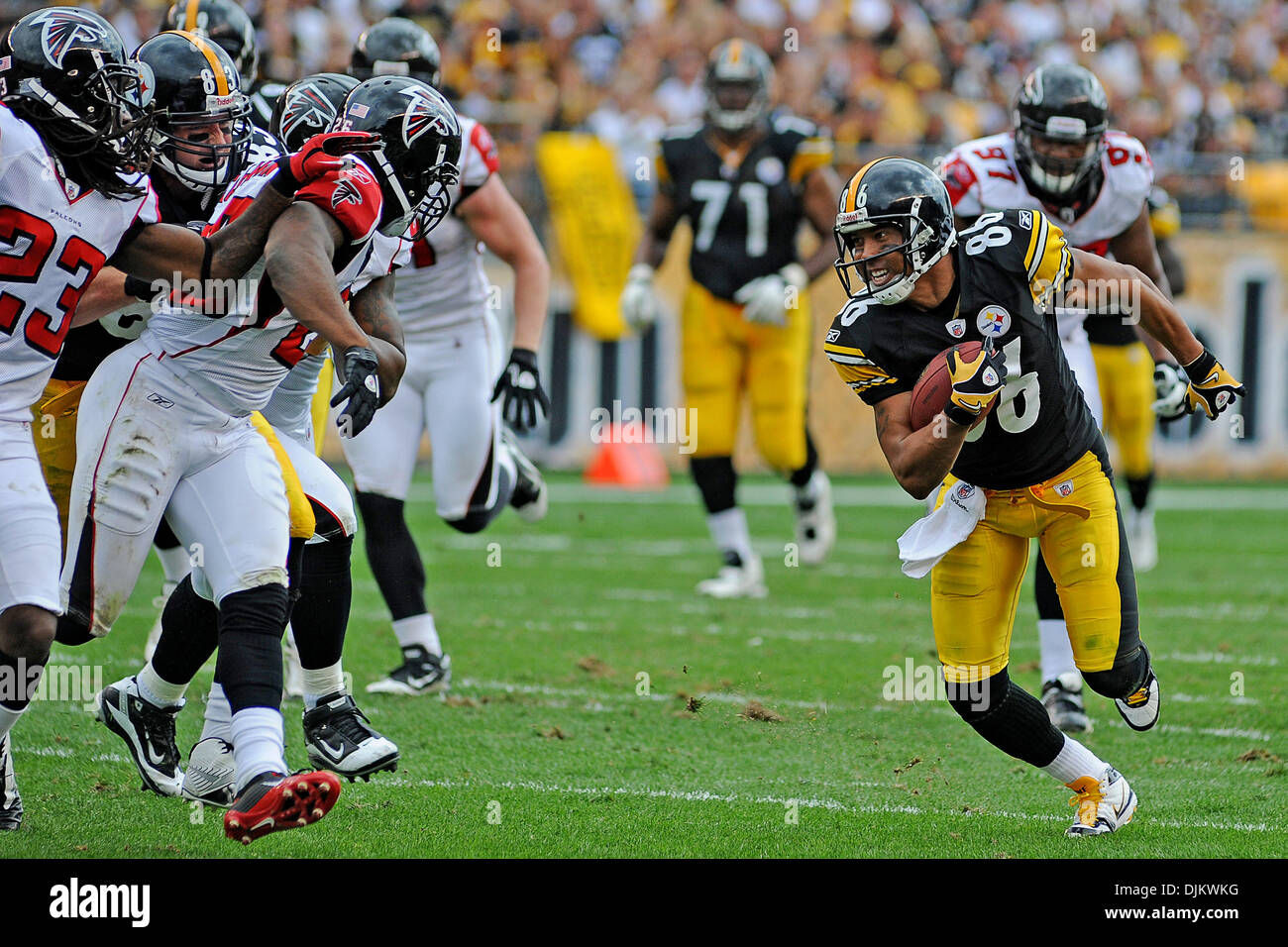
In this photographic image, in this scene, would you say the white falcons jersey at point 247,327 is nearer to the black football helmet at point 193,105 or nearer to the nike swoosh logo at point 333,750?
the black football helmet at point 193,105

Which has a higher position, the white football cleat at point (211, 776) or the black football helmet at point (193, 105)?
the black football helmet at point (193, 105)

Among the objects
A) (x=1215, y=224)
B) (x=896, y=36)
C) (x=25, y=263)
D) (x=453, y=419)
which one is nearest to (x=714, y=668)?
(x=453, y=419)

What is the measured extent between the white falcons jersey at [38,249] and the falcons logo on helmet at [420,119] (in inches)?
23.9

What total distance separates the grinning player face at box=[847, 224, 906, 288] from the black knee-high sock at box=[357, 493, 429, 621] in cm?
213

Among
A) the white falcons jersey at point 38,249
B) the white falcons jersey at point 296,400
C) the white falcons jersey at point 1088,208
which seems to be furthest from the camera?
the white falcons jersey at point 1088,208

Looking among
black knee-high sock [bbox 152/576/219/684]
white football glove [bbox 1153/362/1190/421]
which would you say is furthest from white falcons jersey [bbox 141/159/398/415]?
white football glove [bbox 1153/362/1190/421]

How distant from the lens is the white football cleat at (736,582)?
734 centimetres

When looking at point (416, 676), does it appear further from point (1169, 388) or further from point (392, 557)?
point (1169, 388)

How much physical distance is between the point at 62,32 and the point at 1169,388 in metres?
3.52

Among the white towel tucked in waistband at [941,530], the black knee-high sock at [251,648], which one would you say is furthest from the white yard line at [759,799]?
the black knee-high sock at [251,648]

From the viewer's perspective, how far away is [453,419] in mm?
5543

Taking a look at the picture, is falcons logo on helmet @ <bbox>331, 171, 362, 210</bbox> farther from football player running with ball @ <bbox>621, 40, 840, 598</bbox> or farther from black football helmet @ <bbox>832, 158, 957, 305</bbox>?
football player running with ball @ <bbox>621, 40, 840, 598</bbox>

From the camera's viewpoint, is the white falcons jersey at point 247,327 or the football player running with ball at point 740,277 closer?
the white falcons jersey at point 247,327

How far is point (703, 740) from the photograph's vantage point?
477 centimetres
